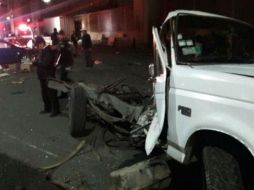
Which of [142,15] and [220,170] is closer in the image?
[220,170]

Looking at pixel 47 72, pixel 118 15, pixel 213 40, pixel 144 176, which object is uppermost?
pixel 118 15

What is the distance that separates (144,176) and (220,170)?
1003mm

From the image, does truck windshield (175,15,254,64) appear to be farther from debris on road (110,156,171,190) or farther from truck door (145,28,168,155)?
debris on road (110,156,171,190)

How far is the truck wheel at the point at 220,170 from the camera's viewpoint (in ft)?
13.0

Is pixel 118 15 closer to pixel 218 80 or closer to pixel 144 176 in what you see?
pixel 144 176

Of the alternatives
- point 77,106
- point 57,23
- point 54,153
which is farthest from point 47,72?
point 57,23

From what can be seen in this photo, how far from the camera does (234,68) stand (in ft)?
13.7

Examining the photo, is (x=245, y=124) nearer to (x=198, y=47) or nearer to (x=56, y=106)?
(x=198, y=47)

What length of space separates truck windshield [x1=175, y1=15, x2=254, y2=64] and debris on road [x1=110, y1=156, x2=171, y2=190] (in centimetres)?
123

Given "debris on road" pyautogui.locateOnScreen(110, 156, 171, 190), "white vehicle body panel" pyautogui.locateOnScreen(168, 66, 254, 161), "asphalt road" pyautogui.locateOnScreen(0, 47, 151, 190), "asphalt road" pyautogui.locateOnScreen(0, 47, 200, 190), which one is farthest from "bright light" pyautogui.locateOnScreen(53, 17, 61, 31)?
"white vehicle body panel" pyautogui.locateOnScreen(168, 66, 254, 161)

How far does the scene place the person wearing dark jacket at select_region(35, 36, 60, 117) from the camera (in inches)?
378

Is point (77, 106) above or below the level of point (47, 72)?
below

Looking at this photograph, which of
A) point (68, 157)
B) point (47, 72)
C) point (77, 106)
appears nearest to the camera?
point (68, 157)

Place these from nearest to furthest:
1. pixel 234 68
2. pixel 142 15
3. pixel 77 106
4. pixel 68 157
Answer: pixel 234 68
pixel 68 157
pixel 77 106
pixel 142 15
